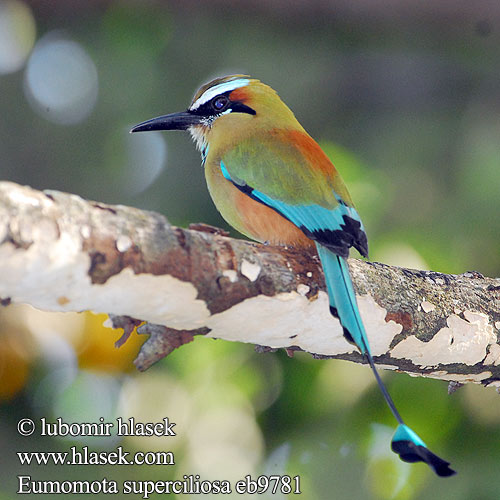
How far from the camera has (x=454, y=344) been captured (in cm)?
241

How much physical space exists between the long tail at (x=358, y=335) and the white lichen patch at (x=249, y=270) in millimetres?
265

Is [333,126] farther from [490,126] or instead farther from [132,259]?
[132,259]

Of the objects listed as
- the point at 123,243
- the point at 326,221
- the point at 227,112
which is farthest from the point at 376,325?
the point at 227,112

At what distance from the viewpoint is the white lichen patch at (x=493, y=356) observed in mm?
2473

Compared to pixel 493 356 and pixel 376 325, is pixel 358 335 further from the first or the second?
pixel 493 356

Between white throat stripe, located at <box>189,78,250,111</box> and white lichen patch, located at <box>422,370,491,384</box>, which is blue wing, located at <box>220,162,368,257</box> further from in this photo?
white throat stripe, located at <box>189,78,250,111</box>

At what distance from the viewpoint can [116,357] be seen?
13.4 ft

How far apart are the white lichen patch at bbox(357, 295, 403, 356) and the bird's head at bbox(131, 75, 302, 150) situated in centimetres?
107

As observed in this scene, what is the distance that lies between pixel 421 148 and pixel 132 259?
373cm

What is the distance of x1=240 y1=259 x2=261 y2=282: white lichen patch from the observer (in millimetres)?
1972

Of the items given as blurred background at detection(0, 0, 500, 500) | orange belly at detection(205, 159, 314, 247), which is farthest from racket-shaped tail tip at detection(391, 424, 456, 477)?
blurred background at detection(0, 0, 500, 500)

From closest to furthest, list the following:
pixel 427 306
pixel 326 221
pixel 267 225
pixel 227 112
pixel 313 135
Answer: pixel 427 306, pixel 326 221, pixel 267 225, pixel 227 112, pixel 313 135

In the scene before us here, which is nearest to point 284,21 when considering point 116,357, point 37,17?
point 37,17

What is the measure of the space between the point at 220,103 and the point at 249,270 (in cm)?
142
